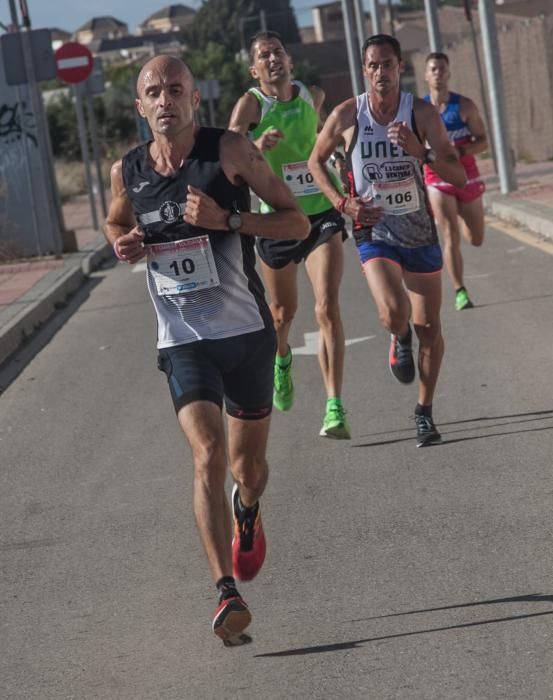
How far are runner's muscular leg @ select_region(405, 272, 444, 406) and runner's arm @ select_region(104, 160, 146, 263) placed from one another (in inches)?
99.8

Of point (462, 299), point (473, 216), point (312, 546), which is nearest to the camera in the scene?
point (312, 546)

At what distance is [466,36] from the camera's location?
3766cm

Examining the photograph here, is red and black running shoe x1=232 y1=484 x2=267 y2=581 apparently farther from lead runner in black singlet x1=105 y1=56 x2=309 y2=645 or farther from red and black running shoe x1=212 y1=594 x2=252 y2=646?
red and black running shoe x1=212 y1=594 x2=252 y2=646

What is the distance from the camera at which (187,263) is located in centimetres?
546

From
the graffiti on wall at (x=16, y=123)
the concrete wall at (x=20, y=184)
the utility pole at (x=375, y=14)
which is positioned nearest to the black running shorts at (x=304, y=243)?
the concrete wall at (x=20, y=184)

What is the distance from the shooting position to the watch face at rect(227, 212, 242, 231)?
5.34 metres

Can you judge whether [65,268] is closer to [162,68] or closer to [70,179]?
[162,68]

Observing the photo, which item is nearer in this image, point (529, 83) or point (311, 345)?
point (311, 345)

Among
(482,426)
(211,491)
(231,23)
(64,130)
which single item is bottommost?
(482,426)

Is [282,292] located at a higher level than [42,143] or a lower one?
lower

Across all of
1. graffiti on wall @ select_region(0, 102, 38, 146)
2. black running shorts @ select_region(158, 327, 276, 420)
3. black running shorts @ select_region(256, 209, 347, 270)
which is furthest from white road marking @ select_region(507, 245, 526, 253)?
black running shorts @ select_region(158, 327, 276, 420)

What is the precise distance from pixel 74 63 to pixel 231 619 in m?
21.0

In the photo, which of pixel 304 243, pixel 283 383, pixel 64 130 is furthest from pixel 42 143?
pixel 64 130

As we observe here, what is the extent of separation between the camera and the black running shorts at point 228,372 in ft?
17.6
